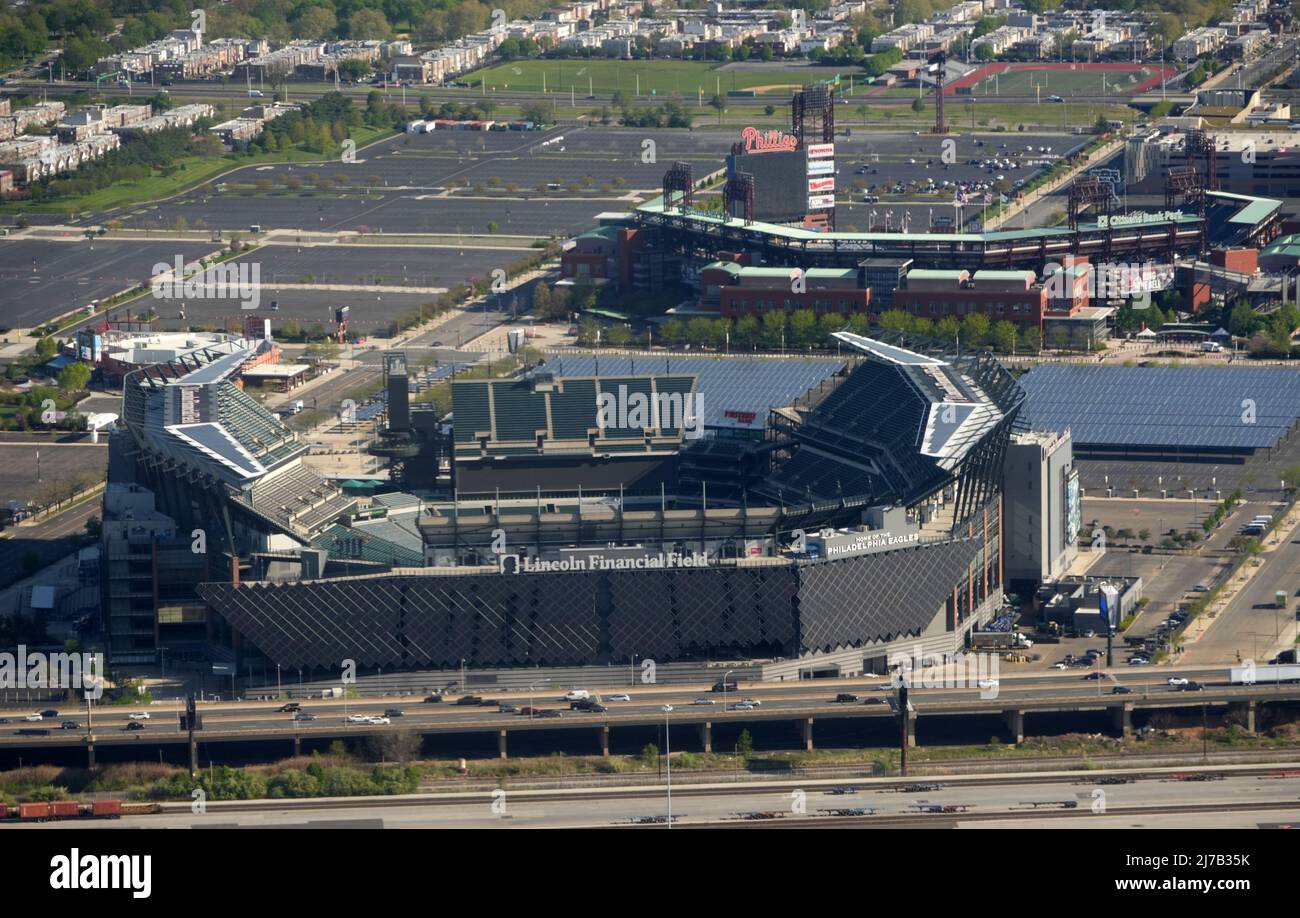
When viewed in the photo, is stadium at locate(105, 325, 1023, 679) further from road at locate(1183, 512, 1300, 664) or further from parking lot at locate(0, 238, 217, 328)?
parking lot at locate(0, 238, 217, 328)

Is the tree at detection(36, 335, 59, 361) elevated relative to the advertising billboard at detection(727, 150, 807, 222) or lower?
lower

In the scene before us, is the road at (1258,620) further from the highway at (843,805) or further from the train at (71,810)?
the train at (71,810)

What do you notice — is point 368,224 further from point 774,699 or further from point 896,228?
point 774,699

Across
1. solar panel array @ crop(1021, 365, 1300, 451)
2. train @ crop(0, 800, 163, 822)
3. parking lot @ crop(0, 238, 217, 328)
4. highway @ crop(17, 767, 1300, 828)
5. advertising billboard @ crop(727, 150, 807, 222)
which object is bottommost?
highway @ crop(17, 767, 1300, 828)

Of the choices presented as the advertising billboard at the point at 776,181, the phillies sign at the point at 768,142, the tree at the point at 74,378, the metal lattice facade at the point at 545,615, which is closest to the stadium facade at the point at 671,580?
the metal lattice facade at the point at 545,615

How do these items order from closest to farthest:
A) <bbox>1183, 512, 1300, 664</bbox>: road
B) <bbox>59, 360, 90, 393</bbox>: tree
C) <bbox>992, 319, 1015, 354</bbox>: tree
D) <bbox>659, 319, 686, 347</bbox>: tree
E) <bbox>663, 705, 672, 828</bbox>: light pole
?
1. <bbox>663, 705, 672, 828</bbox>: light pole
2. <bbox>1183, 512, 1300, 664</bbox>: road
3. <bbox>59, 360, 90, 393</bbox>: tree
4. <bbox>992, 319, 1015, 354</bbox>: tree
5. <bbox>659, 319, 686, 347</bbox>: tree

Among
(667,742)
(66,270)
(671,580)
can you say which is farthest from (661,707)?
(66,270)

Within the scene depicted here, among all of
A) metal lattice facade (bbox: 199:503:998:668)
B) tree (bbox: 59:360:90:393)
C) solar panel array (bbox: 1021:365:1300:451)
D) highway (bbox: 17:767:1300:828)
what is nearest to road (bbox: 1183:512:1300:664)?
highway (bbox: 17:767:1300:828)
